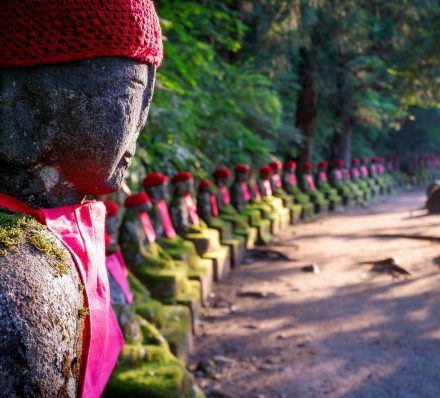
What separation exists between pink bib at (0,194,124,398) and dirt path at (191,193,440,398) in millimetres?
2421

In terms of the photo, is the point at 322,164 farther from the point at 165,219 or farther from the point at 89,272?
the point at 89,272

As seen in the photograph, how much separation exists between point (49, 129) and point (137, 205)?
288 cm

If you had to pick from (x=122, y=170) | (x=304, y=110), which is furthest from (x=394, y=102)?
(x=122, y=170)

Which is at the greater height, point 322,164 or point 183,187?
point 322,164

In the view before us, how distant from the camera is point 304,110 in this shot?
13.7 metres

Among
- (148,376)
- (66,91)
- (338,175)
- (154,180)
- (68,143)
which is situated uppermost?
(66,91)

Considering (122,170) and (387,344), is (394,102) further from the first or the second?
(122,170)

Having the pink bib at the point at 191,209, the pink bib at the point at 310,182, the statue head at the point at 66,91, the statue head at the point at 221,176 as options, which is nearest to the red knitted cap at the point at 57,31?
the statue head at the point at 66,91

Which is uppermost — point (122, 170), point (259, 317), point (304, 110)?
point (304, 110)

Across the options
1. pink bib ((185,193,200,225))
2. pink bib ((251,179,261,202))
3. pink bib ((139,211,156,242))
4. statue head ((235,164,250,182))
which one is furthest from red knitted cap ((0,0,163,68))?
pink bib ((251,179,261,202))

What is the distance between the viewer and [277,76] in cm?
1185

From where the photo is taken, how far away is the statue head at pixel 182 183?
5.54 metres

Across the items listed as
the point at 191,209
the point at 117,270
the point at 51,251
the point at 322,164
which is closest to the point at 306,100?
the point at 322,164

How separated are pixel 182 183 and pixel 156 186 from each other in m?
0.73
